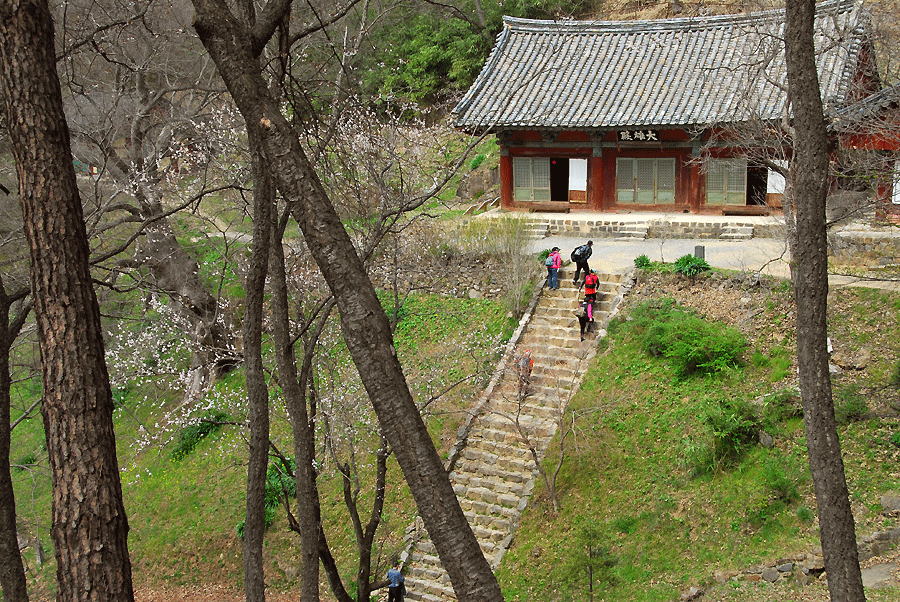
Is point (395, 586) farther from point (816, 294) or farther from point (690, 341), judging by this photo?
point (816, 294)

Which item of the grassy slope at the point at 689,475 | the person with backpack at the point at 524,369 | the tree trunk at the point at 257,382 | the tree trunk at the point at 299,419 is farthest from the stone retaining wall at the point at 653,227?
the tree trunk at the point at 257,382

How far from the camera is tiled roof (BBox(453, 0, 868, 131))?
63.8 feet

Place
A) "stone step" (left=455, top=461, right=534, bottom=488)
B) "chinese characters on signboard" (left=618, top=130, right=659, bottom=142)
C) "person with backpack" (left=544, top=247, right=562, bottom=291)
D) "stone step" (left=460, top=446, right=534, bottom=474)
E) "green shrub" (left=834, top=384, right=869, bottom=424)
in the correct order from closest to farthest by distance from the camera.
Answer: "green shrub" (left=834, top=384, right=869, bottom=424) < "stone step" (left=455, top=461, right=534, bottom=488) < "stone step" (left=460, top=446, right=534, bottom=474) < "person with backpack" (left=544, top=247, right=562, bottom=291) < "chinese characters on signboard" (left=618, top=130, right=659, bottom=142)

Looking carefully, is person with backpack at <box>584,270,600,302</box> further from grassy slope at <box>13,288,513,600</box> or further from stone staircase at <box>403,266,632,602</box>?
grassy slope at <box>13,288,513,600</box>

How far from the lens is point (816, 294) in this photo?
717 cm

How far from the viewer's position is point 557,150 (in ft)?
73.3

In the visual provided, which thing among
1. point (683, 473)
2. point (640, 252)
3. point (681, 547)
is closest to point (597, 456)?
point (683, 473)

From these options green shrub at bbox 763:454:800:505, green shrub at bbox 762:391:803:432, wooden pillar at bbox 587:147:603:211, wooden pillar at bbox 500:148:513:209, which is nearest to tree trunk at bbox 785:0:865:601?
green shrub at bbox 763:454:800:505

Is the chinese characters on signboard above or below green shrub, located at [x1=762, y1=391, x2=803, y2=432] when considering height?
above

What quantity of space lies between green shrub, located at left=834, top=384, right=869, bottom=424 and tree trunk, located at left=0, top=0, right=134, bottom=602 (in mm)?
12012

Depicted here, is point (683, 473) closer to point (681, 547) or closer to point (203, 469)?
point (681, 547)

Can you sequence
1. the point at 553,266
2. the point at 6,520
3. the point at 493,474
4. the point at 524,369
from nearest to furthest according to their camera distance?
the point at 6,520 < the point at 493,474 < the point at 524,369 < the point at 553,266

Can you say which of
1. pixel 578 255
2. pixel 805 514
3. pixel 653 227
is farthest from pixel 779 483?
pixel 653 227

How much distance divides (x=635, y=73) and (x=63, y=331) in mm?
19781
